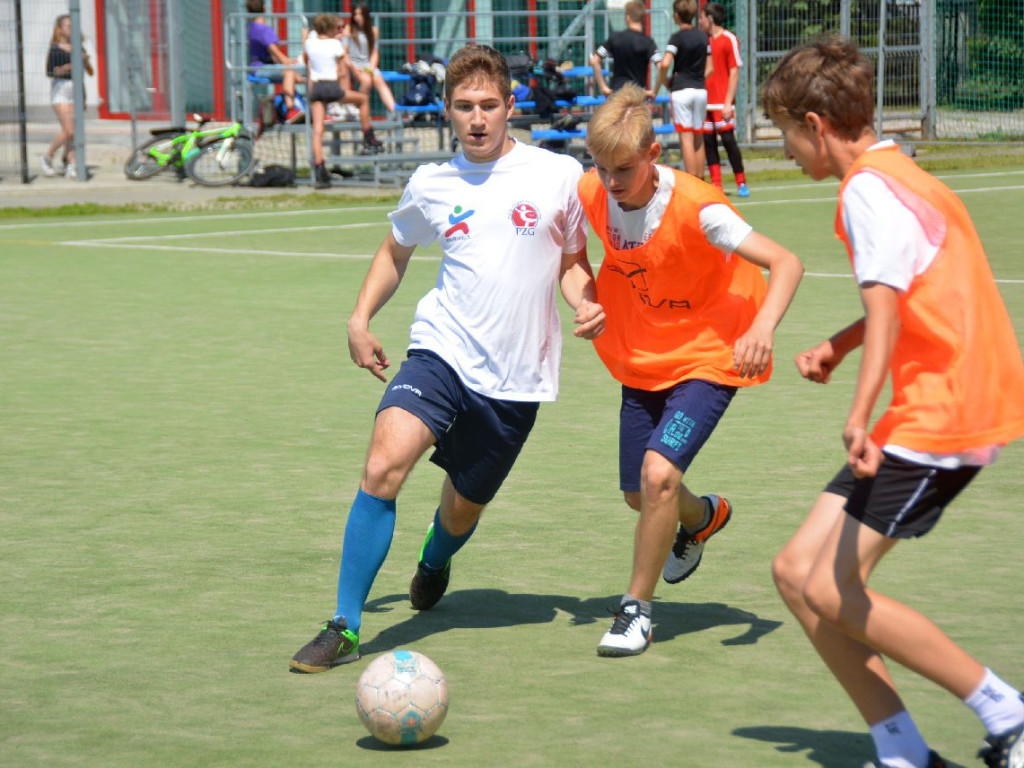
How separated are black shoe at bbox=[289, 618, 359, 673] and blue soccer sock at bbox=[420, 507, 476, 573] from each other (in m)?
0.59

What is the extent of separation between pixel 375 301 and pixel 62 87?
18964 millimetres

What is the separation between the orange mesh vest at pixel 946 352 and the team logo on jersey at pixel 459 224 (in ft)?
5.61

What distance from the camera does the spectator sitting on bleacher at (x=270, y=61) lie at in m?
22.8

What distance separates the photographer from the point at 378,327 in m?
11.7

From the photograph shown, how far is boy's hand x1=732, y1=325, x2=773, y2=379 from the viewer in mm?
4828

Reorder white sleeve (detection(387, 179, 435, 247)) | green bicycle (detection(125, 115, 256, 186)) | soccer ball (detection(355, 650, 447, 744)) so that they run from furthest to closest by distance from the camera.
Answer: green bicycle (detection(125, 115, 256, 186))
white sleeve (detection(387, 179, 435, 247))
soccer ball (detection(355, 650, 447, 744))

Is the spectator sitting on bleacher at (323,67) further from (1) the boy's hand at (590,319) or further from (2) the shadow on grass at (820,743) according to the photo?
(2) the shadow on grass at (820,743)

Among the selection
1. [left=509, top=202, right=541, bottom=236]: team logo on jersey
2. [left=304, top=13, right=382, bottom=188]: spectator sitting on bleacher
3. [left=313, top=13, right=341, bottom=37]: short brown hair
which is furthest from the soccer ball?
[left=313, top=13, right=341, bottom=37]: short brown hair

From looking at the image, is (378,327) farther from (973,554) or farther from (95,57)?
(95,57)

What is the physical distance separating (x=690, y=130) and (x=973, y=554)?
1425 centimetres

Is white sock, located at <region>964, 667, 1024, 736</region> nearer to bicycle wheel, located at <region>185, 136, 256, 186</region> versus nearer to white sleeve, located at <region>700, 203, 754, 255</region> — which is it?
white sleeve, located at <region>700, 203, 754, 255</region>

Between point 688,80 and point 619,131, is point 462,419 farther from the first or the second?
point 688,80

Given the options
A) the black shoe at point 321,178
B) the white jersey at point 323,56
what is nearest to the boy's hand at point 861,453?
the white jersey at point 323,56

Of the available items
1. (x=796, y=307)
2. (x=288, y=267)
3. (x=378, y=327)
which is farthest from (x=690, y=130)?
(x=378, y=327)
